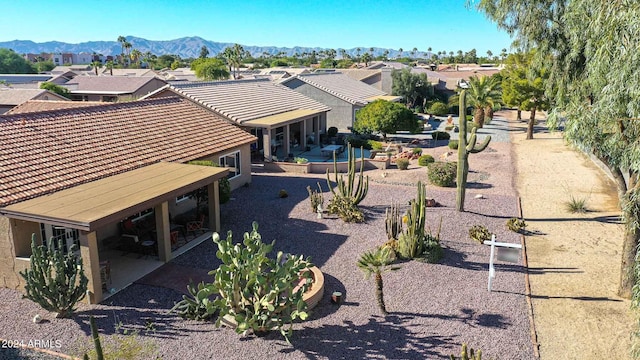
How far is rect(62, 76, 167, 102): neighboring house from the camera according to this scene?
57.2 m

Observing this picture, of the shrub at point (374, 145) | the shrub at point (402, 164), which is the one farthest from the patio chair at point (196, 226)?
the shrub at point (374, 145)

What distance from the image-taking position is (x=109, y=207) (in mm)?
13164

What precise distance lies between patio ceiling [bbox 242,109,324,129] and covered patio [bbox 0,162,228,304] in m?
11.4

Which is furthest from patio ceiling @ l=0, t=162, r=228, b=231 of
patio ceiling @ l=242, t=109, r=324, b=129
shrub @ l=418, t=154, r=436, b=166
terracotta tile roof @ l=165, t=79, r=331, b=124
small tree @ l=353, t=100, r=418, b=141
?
small tree @ l=353, t=100, r=418, b=141

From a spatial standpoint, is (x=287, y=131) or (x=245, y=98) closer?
(x=287, y=131)

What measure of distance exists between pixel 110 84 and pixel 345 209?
50191mm

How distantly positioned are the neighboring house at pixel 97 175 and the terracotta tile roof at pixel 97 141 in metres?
0.03

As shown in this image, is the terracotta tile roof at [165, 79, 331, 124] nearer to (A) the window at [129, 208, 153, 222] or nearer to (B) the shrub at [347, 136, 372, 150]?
(B) the shrub at [347, 136, 372, 150]

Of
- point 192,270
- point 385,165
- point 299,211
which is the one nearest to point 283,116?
point 385,165

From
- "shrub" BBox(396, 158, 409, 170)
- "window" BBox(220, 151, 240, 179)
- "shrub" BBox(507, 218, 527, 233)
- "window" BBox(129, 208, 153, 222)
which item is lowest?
"shrub" BBox(507, 218, 527, 233)

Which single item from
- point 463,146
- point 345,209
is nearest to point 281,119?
point 345,209

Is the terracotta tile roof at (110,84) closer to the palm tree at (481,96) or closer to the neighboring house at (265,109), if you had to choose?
the neighboring house at (265,109)

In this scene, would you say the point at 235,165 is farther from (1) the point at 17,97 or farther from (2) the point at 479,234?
(1) the point at 17,97

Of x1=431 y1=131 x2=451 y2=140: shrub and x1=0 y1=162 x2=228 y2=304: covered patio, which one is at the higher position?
x1=0 y1=162 x2=228 y2=304: covered patio
